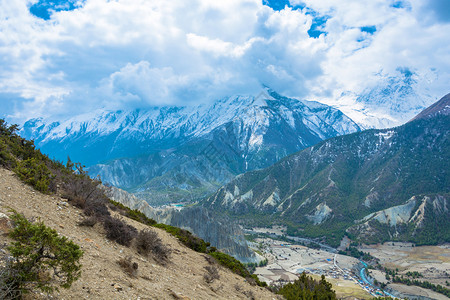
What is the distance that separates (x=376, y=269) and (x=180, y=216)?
87.0 m

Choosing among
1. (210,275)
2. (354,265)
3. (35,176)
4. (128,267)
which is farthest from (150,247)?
(354,265)

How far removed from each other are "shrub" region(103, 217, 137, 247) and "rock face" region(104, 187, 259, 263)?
82.5 meters

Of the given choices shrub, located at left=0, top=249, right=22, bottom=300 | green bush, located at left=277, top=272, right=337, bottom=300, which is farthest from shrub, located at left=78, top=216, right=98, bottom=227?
green bush, located at left=277, top=272, right=337, bottom=300

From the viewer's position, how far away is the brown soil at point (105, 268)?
31.2 feet

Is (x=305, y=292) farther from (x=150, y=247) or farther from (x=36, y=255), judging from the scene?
(x=36, y=255)

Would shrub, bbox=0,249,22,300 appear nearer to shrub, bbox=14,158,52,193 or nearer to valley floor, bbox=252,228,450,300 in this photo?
shrub, bbox=14,158,52,193

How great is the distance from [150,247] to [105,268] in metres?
5.57

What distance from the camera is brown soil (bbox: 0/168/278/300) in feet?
31.2

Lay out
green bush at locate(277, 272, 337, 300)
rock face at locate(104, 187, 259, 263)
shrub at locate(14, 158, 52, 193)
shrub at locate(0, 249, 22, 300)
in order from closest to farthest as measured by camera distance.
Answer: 1. shrub at locate(0, 249, 22, 300)
2. shrub at locate(14, 158, 52, 193)
3. green bush at locate(277, 272, 337, 300)
4. rock face at locate(104, 187, 259, 263)

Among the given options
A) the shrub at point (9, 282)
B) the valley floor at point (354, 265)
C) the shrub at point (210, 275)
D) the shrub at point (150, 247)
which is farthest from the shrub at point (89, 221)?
the valley floor at point (354, 265)

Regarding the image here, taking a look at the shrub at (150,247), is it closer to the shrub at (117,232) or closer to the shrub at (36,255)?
the shrub at (117,232)

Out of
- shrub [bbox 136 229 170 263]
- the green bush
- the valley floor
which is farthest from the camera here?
the valley floor

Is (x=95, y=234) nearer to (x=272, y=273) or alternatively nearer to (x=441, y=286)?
(x=272, y=273)

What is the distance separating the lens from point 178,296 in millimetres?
11539
